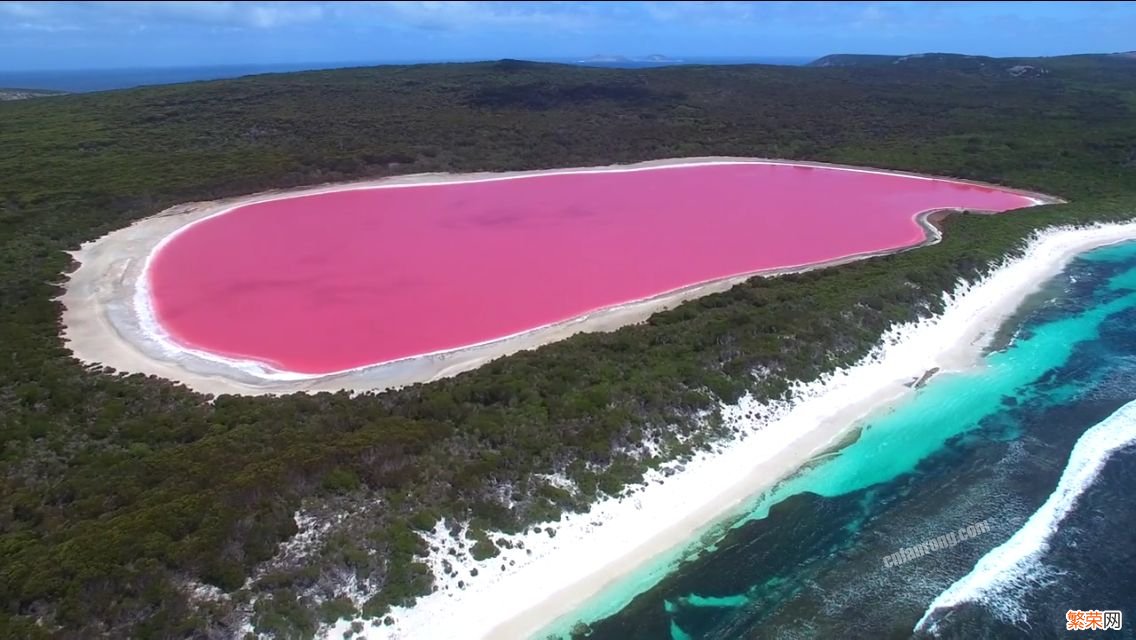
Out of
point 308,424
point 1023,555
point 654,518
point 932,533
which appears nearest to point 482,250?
point 308,424

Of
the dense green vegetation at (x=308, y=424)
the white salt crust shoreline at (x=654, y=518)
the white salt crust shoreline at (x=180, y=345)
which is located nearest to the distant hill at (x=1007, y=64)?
the dense green vegetation at (x=308, y=424)

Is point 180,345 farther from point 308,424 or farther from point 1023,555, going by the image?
point 1023,555

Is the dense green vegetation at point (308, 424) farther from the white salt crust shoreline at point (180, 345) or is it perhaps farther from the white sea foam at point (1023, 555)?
the white sea foam at point (1023, 555)

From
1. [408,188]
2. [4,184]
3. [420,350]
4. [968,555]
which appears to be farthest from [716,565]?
[4,184]

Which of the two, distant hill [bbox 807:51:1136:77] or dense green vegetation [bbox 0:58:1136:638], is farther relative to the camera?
distant hill [bbox 807:51:1136:77]

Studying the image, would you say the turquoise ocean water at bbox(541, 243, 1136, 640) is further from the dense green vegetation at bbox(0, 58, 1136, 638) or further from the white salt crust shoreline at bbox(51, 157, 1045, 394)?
the white salt crust shoreline at bbox(51, 157, 1045, 394)

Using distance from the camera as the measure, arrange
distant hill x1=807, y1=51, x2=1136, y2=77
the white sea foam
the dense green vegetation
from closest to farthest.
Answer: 1. the dense green vegetation
2. the white sea foam
3. distant hill x1=807, y1=51, x2=1136, y2=77

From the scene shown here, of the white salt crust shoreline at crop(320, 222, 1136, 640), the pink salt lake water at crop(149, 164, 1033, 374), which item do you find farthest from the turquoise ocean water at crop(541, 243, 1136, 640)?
the pink salt lake water at crop(149, 164, 1033, 374)
